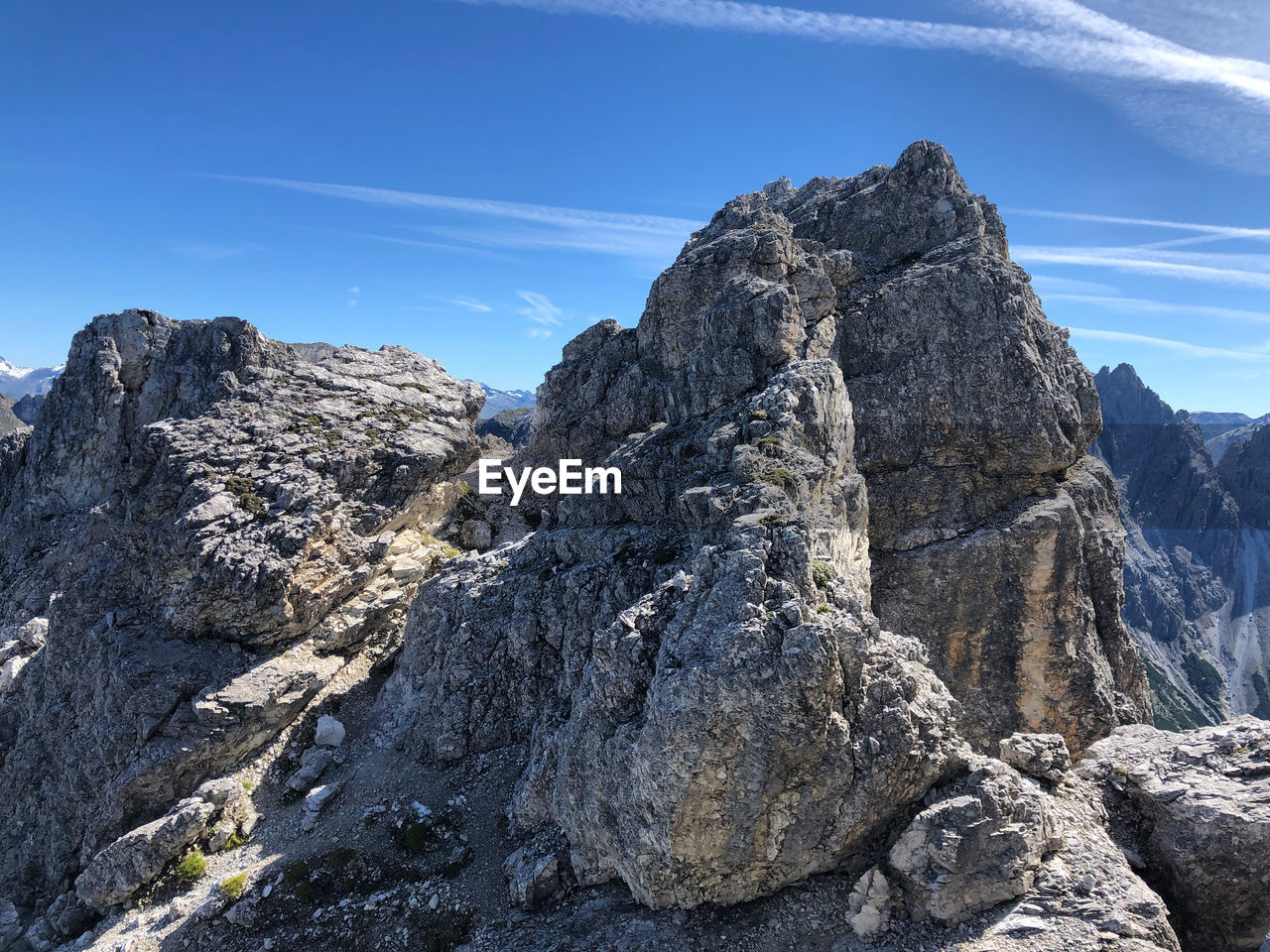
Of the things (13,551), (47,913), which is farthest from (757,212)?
(13,551)

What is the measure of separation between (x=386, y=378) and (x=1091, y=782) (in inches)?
1887

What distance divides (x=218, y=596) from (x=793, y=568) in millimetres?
31253

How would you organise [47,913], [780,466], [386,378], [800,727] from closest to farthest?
[800,727] → [780,466] → [47,913] → [386,378]

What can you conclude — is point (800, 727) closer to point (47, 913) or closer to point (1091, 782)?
point (1091, 782)

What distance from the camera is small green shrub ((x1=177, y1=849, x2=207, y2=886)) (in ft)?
93.6

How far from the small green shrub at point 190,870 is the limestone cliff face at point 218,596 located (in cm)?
467

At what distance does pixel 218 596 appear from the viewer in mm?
34812

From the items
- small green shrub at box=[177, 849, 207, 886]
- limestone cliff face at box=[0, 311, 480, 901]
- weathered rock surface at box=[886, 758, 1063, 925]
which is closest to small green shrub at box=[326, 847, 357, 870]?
small green shrub at box=[177, 849, 207, 886]

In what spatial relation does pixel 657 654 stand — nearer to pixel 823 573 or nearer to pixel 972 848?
pixel 823 573

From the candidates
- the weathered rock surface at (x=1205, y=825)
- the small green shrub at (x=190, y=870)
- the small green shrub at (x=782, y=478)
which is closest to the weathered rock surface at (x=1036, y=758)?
the weathered rock surface at (x=1205, y=825)

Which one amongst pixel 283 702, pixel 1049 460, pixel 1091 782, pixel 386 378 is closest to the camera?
pixel 1091 782

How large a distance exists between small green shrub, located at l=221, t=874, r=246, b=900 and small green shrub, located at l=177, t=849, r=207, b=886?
3.28 m

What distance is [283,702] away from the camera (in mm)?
35281

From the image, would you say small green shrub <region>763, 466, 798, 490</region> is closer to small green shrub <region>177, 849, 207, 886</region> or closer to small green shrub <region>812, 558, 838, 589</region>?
small green shrub <region>812, 558, 838, 589</region>
